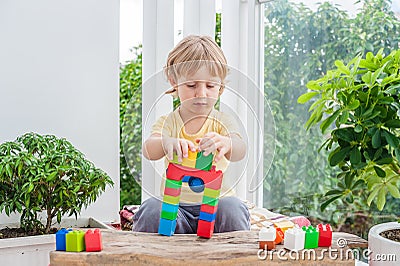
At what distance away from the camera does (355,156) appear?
146 centimetres

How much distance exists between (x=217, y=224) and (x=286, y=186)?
0.76 meters

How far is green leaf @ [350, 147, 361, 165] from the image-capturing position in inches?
57.2

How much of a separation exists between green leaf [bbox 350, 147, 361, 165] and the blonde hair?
15.2 inches

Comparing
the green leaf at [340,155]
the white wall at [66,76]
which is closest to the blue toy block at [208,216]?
the green leaf at [340,155]

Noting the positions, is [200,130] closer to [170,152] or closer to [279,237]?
[170,152]

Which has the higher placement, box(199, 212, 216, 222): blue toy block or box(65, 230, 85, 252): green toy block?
box(199, 212, 216, 222): blue toy block

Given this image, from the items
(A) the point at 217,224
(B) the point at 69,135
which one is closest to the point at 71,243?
(A) the point at 217,224

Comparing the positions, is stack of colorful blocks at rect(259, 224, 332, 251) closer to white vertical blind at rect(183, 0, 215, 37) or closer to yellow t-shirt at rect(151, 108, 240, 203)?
yellow t-shirt at rect(151, 108, 240, 203)

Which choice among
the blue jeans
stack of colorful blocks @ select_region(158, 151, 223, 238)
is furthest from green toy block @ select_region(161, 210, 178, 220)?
the blue jeans

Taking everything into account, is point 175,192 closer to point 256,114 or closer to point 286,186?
point 256,114

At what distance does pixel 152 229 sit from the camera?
1514mm

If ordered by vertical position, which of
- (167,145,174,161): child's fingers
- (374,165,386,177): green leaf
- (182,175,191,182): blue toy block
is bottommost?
(182,175,191,182): blue toy block

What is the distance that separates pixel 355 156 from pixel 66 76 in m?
1.13

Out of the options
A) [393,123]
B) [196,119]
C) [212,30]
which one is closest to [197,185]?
[196,119]
